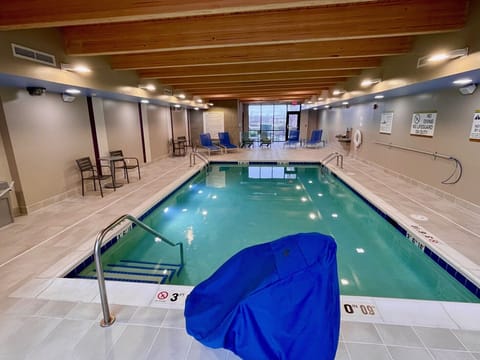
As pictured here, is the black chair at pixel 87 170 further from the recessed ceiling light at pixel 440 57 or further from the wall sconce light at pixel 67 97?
the recessed ceiling light at pixel 440 57

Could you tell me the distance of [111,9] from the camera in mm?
2240

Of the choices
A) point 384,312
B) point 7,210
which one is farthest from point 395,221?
point 7,210

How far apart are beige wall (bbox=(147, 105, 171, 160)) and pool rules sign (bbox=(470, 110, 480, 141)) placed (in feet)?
24.4

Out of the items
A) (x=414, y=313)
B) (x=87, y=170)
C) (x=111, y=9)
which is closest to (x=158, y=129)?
(x=87, y=170)

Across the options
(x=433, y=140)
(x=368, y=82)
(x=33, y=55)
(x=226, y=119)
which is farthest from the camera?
(x=226, y=119)

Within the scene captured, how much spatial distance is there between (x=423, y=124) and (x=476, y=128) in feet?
4.14

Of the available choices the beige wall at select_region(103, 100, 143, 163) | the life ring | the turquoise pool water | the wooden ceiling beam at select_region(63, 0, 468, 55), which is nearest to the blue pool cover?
the turquoise pool water

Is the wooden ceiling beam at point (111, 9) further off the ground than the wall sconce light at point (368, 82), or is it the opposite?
the wooden ceiling beam at point (111, 9)

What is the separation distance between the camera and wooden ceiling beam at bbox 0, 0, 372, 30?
6.93ft

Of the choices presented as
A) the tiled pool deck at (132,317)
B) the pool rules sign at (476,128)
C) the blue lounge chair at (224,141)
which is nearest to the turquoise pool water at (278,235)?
the tiled pool deck at (132,317)

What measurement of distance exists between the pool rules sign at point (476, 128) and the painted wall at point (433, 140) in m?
0.06

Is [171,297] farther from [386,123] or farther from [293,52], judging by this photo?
[386,123]

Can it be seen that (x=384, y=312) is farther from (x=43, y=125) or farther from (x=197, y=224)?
(x=43, y=125)

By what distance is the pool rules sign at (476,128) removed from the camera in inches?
139
